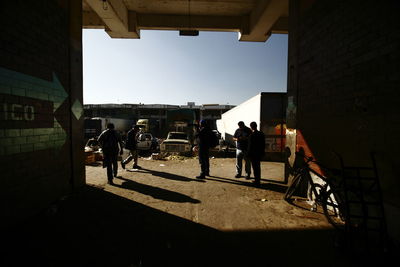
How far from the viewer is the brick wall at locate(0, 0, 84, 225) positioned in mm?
→ 2904

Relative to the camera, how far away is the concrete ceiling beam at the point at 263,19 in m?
5.76

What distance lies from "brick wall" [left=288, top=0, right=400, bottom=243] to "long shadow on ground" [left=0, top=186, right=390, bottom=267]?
1381 millimetres

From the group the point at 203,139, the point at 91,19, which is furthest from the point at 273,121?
the point at 91,19

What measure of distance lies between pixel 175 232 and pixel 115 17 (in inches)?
280

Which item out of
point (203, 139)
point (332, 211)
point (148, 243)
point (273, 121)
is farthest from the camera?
point (273, 121)

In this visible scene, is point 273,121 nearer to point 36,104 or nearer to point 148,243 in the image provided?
point 148,243

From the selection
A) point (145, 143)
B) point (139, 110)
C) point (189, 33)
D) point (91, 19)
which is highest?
point (91, 19)

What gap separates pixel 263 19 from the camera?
638 cm

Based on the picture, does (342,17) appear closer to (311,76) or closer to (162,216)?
(311,76)

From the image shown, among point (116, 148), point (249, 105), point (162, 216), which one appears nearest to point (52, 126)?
point (116, 148)

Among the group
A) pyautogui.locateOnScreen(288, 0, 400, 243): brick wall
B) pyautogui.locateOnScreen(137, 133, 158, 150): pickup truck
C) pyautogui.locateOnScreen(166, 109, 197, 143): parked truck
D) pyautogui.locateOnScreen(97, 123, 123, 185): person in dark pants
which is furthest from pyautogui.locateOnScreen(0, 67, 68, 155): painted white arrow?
pyautogui.locateOnScreen(166, 109, 197, 143): parked truck

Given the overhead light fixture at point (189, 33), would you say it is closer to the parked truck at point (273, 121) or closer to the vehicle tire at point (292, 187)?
the parked truck at point (273, 121)

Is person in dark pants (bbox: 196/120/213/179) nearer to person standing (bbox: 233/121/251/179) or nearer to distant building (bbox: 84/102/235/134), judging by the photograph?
person standing (bbox: 233/121/251/179)

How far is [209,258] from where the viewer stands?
2.34 metres
